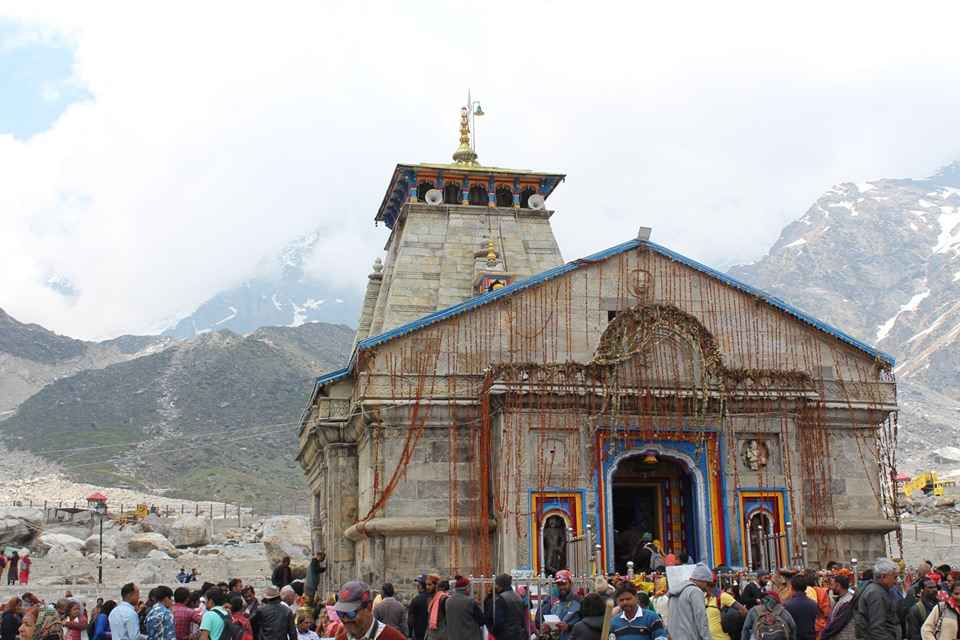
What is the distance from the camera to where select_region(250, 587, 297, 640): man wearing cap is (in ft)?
46.3

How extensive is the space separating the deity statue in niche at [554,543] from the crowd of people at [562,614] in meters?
9.30

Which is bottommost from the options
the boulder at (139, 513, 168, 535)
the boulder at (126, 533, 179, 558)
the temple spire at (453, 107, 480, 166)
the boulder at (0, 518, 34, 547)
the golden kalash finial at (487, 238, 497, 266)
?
the boulder at (126, 533, 179, 558)

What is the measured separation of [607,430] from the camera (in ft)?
93.5

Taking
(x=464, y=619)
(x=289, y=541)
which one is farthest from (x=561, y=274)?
(x=289, y=541)

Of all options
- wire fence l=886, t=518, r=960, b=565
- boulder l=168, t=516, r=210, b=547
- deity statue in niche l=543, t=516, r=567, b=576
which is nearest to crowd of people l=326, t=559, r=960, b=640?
deity statue in niche l=543, t=516, r=567, b=576

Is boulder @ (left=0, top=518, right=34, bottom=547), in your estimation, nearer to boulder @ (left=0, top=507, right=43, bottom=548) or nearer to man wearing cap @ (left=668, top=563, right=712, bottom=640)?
boulder @ (left=0, top=507, right=43, bottom=548)

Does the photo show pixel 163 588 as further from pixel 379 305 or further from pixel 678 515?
pixel 379 305

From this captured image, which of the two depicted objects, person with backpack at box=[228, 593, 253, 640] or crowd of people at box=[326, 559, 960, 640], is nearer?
crowd of people at box=[326, 559, 960, 640]

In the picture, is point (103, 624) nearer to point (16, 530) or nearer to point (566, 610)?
point (566, 610)

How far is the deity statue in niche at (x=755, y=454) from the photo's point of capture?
2933cm

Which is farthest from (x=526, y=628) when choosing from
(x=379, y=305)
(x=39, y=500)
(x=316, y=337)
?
(x=316, y=337)

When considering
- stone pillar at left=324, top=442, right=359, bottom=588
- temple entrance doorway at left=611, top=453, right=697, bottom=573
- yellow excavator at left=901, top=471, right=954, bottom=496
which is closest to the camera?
temple entrance doorway at left=611, top=453, right=697, bottom=573

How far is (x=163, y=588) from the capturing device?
13328mm

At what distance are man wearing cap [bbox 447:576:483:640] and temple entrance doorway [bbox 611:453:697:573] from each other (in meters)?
15.4
